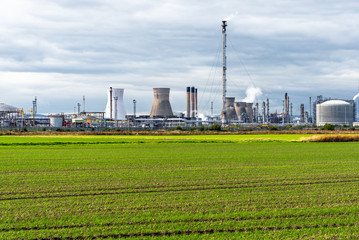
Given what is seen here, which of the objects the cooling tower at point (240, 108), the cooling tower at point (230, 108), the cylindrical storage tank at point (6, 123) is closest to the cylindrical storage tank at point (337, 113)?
the cooling tower at point (240, 108)

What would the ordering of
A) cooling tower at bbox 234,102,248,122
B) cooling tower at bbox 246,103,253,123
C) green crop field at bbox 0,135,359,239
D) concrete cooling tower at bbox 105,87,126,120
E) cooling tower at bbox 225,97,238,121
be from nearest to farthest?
green crop field at bbox 0,135,359,239 → concrete cooling tower at bbox 105,87,126,120 → cooling tower at bbox 225,97,238,121 → cooling tower at bbox 234,102,248,122 → cooling tower at bbox 246,103,253,123

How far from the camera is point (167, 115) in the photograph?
4345 inches

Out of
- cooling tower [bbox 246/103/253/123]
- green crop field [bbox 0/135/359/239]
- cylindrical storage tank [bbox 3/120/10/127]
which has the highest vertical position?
cooling tower [bbox 246/103/253/123]

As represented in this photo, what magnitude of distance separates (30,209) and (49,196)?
3.96ft

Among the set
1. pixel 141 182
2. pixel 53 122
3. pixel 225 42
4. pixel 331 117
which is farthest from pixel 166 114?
pixel 141 182

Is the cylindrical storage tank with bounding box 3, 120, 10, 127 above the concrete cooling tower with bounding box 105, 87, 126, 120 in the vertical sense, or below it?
below

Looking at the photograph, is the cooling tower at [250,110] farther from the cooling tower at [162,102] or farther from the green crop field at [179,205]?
the green crop field at [179,205]

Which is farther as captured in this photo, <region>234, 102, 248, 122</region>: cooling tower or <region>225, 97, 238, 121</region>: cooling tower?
<region>234, 102, 248, 122</region>: cooling tower

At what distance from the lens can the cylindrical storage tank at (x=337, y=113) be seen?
127m

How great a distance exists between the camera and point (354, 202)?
801 centimetres

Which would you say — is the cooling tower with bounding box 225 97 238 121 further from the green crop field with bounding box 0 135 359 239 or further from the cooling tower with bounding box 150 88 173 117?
the green crop field with bounding box 0 135 359 239

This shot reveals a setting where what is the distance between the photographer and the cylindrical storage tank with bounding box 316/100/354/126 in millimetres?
126562

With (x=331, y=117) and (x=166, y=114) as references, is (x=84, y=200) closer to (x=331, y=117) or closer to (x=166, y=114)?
(x=166, y=114)

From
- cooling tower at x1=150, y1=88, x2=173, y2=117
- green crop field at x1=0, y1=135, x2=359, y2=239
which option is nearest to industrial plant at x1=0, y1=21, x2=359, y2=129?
cooling tower at x1=150, y1=88, x2=173, y2=117
